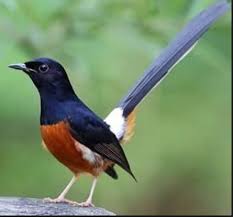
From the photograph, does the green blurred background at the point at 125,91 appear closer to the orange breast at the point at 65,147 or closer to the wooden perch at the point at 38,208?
the orange breast at the point at 65,147

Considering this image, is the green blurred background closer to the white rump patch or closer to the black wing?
the white rump patch

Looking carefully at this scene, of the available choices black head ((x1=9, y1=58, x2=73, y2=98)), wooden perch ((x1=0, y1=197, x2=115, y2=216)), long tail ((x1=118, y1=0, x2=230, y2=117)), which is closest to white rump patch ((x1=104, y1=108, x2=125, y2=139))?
long tail ((x1=118, y1=0, x2=230, y2=117))

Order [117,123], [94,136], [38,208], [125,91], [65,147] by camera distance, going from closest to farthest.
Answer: [38,208] < [65,147] < [94,136] < [117,123] < [125,91]

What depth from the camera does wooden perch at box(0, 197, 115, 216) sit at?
15.0 feet

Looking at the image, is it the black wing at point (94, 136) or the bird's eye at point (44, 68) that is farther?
the black wing at point (94, 136)

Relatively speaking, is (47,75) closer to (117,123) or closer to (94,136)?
(94,136)

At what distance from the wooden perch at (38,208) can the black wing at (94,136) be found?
461 millimetres

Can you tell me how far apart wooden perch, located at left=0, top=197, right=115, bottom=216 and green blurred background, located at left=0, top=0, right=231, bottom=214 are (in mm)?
926

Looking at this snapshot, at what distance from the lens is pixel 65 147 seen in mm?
5293

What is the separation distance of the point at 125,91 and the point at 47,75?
291 cm

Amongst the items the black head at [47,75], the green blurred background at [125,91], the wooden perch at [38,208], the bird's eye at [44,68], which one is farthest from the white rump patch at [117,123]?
the wooden perch at [38,208]

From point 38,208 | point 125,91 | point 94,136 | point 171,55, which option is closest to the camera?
point 38,208

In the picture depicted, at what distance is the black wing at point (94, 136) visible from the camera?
5449 mm

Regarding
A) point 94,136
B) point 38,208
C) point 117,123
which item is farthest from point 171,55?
point 38,208
